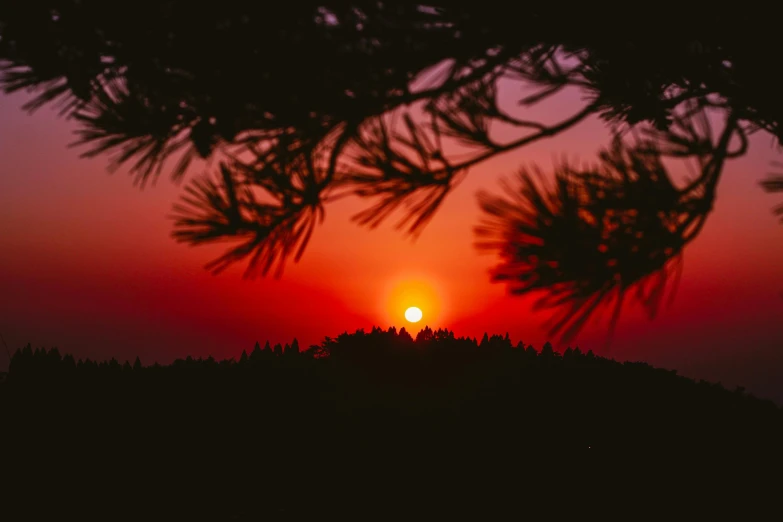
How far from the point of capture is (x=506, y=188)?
7.54 ft

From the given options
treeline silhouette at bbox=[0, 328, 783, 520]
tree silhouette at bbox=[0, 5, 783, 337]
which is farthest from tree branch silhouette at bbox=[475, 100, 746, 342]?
treeline silhouette at bbox=[0, 328, 783, 520]

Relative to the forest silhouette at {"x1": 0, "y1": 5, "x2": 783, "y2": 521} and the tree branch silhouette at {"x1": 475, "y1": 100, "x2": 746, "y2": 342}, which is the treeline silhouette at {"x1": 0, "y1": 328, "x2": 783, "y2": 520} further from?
the tree branch silhouette at {"x1": 475, "y1": 100, "x2": 746, "y2": 342}

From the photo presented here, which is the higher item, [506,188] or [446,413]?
[506,188]

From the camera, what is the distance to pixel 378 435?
18.0 ft

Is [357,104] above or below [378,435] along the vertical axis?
above

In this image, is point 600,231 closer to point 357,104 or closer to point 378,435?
point 357,104

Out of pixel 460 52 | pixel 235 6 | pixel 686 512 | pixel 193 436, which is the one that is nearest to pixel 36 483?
pixel 193 436

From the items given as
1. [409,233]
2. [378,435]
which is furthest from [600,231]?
[378,435]

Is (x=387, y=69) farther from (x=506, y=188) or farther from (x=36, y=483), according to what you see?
(x=36, y=483)

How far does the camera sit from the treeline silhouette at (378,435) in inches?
197

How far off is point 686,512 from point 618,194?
3.55 meters

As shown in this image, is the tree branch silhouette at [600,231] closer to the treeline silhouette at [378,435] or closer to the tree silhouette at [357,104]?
the tree silhouette at [357,104]

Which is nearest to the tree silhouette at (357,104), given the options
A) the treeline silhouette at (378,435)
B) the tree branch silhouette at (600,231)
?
the tree branch silhouette at (600,231)

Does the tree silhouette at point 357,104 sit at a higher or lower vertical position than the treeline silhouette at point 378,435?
higher
